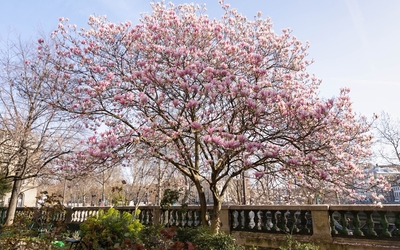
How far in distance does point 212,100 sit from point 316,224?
444 centimetres

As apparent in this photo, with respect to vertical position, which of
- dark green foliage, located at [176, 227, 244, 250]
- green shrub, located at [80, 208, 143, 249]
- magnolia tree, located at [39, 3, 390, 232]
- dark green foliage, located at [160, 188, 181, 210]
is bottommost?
dark green foliage, located at [176, 227, 244, 250]

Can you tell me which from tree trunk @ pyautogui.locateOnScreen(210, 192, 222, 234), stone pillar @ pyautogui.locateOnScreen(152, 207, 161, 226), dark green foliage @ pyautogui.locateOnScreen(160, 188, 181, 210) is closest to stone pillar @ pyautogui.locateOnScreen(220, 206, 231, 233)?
tree trunk @ pyautogui.locateOnScreen(210, 192, 222, 234)

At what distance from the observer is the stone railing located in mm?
6328

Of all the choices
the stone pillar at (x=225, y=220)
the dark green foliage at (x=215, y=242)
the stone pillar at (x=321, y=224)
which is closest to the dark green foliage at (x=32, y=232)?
the dark green foliage at (x=215, y=242)

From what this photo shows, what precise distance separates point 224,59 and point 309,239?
19.0 ft

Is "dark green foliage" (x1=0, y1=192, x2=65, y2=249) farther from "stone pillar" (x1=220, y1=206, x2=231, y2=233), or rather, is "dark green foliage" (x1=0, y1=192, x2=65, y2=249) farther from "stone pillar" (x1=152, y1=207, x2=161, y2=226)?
"stone pillar" (x1=220, y1=206, x2=231, y2=233)

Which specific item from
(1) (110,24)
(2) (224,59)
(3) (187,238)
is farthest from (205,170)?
(1) (110,24)

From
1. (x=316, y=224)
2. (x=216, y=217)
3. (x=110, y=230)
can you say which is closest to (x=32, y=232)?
(x=110, y=230)

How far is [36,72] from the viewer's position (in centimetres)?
1287

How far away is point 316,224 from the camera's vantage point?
714cm

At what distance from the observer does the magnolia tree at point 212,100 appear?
22.2 ft

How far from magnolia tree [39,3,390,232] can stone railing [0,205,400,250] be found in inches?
33.1

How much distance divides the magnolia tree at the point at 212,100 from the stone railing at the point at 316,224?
0.84 m

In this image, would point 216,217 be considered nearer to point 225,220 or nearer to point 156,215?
point 225,220
